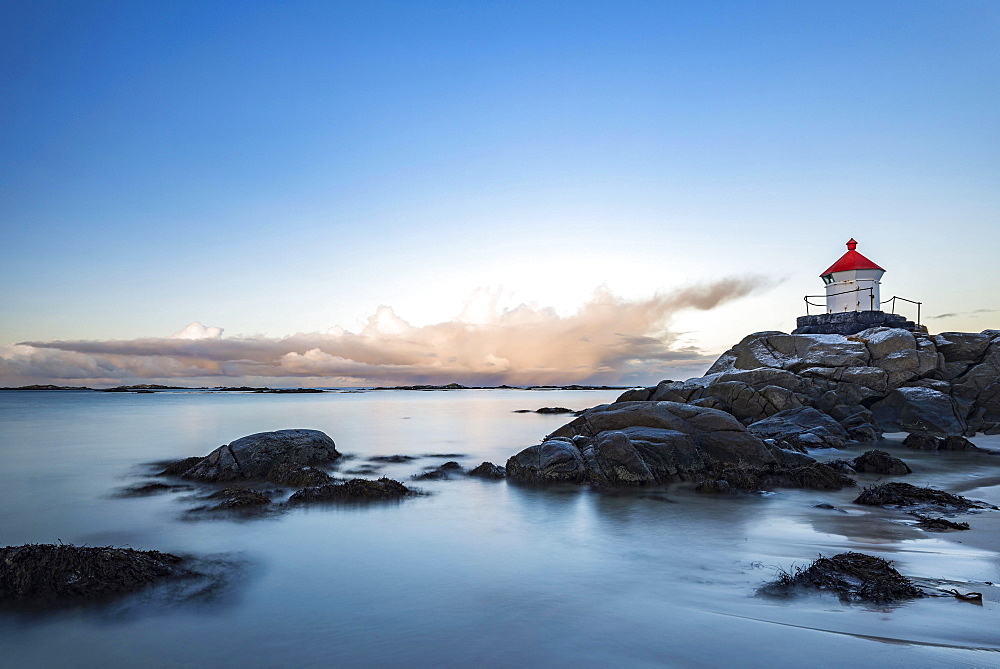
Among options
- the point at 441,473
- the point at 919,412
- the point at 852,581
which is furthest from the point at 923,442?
the point at 852,581

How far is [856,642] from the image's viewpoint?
419cm

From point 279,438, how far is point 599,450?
7946mm

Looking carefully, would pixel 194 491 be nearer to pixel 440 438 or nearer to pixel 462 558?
pixel 462 558

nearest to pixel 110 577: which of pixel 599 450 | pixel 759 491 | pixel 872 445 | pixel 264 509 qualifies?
pixel 264 509

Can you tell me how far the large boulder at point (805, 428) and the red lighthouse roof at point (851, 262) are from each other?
52.3ft

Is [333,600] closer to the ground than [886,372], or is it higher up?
closer to the ground

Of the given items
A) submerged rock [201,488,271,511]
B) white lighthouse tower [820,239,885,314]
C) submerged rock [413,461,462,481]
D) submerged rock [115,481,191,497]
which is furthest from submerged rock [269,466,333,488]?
white lighthouse tower [820,239,885,314]

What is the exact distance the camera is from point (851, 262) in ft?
106

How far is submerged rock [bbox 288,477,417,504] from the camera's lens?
1006cm

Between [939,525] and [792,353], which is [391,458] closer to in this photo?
[939,525]

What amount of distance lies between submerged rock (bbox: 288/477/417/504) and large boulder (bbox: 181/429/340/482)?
238 cm

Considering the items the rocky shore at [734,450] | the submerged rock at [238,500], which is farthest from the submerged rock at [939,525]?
the submerged rock at [238,500]

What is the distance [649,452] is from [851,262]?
27.9 meters

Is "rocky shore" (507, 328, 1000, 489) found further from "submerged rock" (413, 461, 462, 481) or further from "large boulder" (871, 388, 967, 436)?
"submerged rock" (413, 461, 462, 481)
